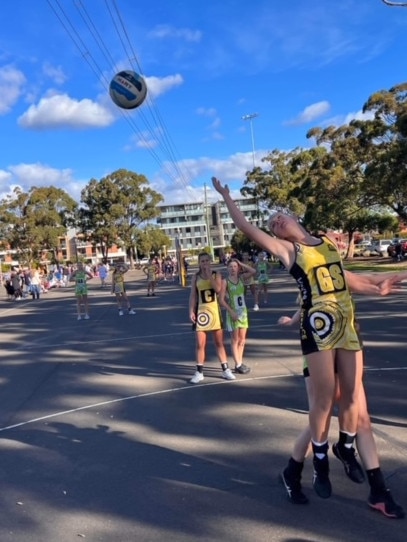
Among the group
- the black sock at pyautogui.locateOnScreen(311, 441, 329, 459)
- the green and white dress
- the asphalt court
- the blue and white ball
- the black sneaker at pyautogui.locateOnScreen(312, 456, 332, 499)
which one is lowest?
the asphalt court

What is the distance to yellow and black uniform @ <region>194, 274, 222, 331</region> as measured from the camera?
26.9 feet

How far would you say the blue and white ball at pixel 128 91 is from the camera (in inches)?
521

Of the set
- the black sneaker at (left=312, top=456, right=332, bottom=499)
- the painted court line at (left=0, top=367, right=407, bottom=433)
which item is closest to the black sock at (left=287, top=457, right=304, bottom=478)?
the black sneaker at (left=312, top=456, right=332, bottom=499)

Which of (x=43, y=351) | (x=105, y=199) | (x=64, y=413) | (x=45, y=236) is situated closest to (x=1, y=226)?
(x=45, y=236)

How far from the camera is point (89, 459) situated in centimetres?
534

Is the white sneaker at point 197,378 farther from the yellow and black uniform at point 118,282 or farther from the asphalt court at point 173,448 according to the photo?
the yellow and black uniform at point 118,282

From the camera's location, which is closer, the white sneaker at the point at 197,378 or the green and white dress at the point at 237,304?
the white sneaker at the point at 197,378

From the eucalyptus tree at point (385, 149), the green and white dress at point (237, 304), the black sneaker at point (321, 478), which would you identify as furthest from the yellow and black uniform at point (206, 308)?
the eucalyptus tree at point (385, 149)

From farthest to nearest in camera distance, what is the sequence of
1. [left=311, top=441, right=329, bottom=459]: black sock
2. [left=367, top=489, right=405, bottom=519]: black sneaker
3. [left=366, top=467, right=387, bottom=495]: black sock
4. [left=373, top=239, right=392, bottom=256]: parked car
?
[left=373, top=239, right=392, bottom=256]: parked car, [left=311, top=441, right=329, bottom=459]: black sock, [left=366, top=467, right=387, bottom=495]: black sock, [left=367, top=489, right=405, bottom=519]: black sneaker

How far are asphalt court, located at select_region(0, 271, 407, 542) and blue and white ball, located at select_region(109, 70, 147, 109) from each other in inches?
222

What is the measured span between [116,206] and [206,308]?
230 feet

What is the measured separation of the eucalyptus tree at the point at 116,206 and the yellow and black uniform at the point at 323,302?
74.3m

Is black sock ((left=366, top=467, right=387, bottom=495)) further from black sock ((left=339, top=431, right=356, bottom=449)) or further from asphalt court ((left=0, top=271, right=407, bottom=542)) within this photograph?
black sock ((left=339, top=431, right=356, bottom=449))

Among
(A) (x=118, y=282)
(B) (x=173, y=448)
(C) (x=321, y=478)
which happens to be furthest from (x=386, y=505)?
(A) (x=118, y=282)
